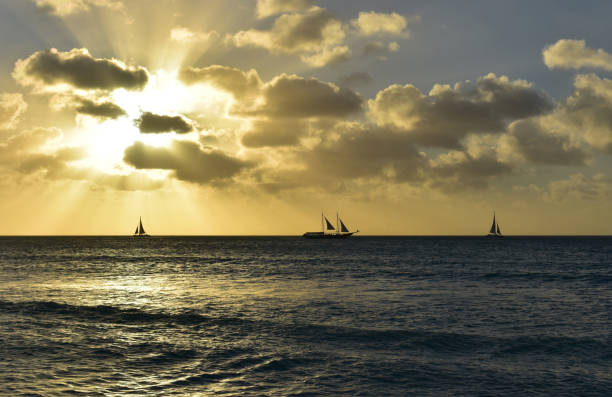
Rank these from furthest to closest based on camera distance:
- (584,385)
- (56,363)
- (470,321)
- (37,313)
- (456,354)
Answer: (37,313)
(470,321)
(456,354)
(56,363)
(584,385)

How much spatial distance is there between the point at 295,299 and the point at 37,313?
2124cm

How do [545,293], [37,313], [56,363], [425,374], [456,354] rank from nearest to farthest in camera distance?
1. [425,374]
2. [56,363]
3. [456,354]
4. [37,313]
5. [545,293]

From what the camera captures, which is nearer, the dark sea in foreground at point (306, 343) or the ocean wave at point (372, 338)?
the dark sea in foreground at point (306, 343)

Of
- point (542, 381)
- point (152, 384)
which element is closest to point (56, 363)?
point (152, 384)

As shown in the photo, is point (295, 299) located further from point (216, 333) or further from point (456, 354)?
point (456, 354)

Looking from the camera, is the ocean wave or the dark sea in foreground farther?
the ocean wave

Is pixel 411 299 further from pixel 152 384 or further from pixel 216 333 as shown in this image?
pixel 152 384

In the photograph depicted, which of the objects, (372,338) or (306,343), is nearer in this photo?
(306,343)

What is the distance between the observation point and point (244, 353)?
2453cm

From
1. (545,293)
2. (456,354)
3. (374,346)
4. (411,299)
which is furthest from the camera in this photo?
(545,293)

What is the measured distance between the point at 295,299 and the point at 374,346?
63.9 feet

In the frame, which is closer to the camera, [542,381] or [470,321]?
[542,381]

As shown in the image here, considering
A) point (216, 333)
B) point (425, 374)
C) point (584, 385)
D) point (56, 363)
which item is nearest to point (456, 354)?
point (425, 374)

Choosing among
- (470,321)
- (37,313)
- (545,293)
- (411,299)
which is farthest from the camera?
(545,293)
